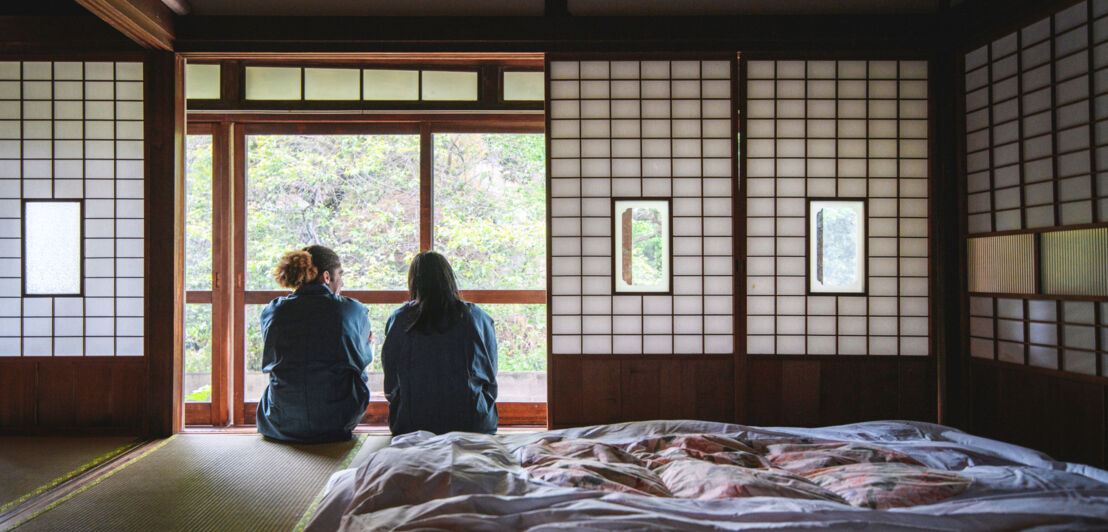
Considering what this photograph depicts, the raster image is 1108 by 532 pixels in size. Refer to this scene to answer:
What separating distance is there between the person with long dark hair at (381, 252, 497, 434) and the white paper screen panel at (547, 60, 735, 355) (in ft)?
3.39

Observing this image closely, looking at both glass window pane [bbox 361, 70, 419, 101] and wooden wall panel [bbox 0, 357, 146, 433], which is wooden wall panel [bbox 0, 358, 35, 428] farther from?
glass window pane [bbox 361, 70, 419, 101]

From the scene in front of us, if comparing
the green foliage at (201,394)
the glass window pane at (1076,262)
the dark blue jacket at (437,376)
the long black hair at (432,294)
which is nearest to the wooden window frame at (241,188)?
the green foliage at (201,394)

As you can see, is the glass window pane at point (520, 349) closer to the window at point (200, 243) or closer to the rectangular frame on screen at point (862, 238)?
the rectangular frame on screen at point (862, 238)

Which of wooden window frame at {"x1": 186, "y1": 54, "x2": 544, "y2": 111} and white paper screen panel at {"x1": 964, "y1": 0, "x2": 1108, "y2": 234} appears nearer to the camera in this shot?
white paper screen panel at {"x1": 964, "y1": 0, "x2": 1108, "y2": 234}

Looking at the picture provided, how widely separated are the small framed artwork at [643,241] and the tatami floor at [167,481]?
1.88 m

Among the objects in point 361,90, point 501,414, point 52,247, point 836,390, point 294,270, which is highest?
point 361,90

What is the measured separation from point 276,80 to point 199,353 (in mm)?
2374

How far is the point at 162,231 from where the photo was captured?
351 cm

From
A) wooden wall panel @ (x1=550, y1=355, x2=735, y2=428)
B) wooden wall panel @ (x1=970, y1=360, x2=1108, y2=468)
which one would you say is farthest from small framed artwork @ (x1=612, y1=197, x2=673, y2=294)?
wooden wall panel @ (x1=970, y1=360, x2=1108, y2=468)

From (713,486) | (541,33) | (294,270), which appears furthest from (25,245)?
(713,486)

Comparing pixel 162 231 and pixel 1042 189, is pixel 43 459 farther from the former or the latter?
pixel 1042 189

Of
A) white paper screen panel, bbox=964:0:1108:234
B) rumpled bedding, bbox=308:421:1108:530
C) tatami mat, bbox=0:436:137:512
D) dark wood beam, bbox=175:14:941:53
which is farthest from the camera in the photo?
dark wood beam, bbox=175:14:941:53

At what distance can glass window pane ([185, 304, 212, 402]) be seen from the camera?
4316mm

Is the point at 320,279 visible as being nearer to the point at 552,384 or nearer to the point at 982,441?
the point at 552,384
